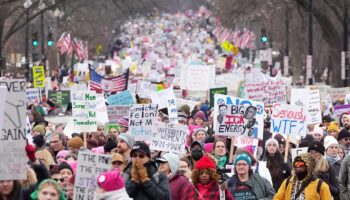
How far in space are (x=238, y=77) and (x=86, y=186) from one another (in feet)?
97.2

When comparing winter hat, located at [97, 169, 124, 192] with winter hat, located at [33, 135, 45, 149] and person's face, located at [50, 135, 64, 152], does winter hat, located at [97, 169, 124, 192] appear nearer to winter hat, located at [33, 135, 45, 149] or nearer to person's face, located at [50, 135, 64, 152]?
winter hat, located at [33, 135, 45, 149]

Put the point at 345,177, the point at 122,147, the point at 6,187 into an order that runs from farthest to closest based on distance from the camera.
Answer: the point at 345,177 < the point at 122,147 < the point at 6,187

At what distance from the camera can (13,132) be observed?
9.84 m

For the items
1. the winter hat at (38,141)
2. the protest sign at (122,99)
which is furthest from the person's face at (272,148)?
the protest sign at (122,99)

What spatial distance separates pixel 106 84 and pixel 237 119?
42.2 ft

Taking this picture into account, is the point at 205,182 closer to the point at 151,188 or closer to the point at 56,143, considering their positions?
the point at 151,188

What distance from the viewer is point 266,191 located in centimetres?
1266

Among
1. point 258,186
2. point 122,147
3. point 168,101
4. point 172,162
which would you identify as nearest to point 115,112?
point 168,101

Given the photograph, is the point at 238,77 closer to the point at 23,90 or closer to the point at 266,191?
the point at 266,191

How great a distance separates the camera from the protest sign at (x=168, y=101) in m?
22.1

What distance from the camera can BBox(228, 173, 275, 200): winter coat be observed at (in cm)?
1257

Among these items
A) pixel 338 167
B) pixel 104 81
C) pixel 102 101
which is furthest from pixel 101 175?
pixel 104 81

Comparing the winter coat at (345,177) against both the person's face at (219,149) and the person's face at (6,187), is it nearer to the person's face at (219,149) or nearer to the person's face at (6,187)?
the person's face at (219,149)

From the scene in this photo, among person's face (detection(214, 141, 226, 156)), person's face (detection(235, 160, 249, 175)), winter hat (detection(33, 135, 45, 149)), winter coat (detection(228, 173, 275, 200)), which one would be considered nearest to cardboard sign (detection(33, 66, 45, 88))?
winter hat (detection(33, 135, 45, 149))
